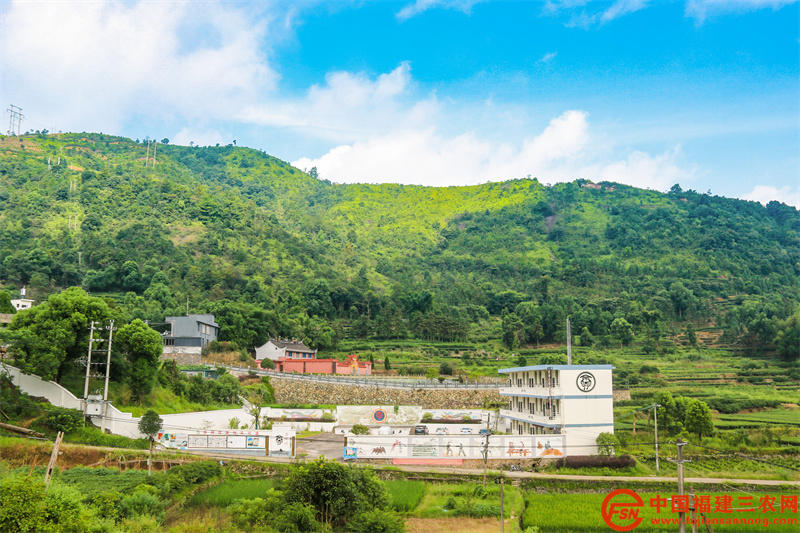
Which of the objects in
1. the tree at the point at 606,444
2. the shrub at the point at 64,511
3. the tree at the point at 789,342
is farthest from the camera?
the tree at the point at 789,342

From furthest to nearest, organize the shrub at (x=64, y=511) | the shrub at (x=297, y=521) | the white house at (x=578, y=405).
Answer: the white house at (x=578, y=405) → the shrub at (x=297, y=521) → the shrub at (x=64, y=511)

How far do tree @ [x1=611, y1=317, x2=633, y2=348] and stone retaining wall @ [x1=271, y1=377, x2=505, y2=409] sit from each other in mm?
26405

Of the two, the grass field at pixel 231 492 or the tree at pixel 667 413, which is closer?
the grass field at pixel 231 492

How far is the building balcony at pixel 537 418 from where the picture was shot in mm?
27250

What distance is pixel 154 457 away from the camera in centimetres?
2291

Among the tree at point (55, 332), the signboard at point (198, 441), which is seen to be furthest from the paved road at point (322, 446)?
the tree at point (55, 332)

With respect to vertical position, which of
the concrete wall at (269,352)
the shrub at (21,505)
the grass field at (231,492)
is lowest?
the grass field at (231,492)

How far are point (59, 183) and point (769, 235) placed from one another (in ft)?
393

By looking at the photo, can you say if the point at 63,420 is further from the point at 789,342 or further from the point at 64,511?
the point at 789,342

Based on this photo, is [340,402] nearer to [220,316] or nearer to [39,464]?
[220,316]

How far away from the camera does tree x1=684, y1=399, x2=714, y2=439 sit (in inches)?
1207

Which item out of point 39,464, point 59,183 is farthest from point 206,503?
point 59,183

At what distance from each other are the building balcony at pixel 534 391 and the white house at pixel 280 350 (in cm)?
2222

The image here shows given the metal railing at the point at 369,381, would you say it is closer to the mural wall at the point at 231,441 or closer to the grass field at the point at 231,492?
the mural wall at the point at 231,441
